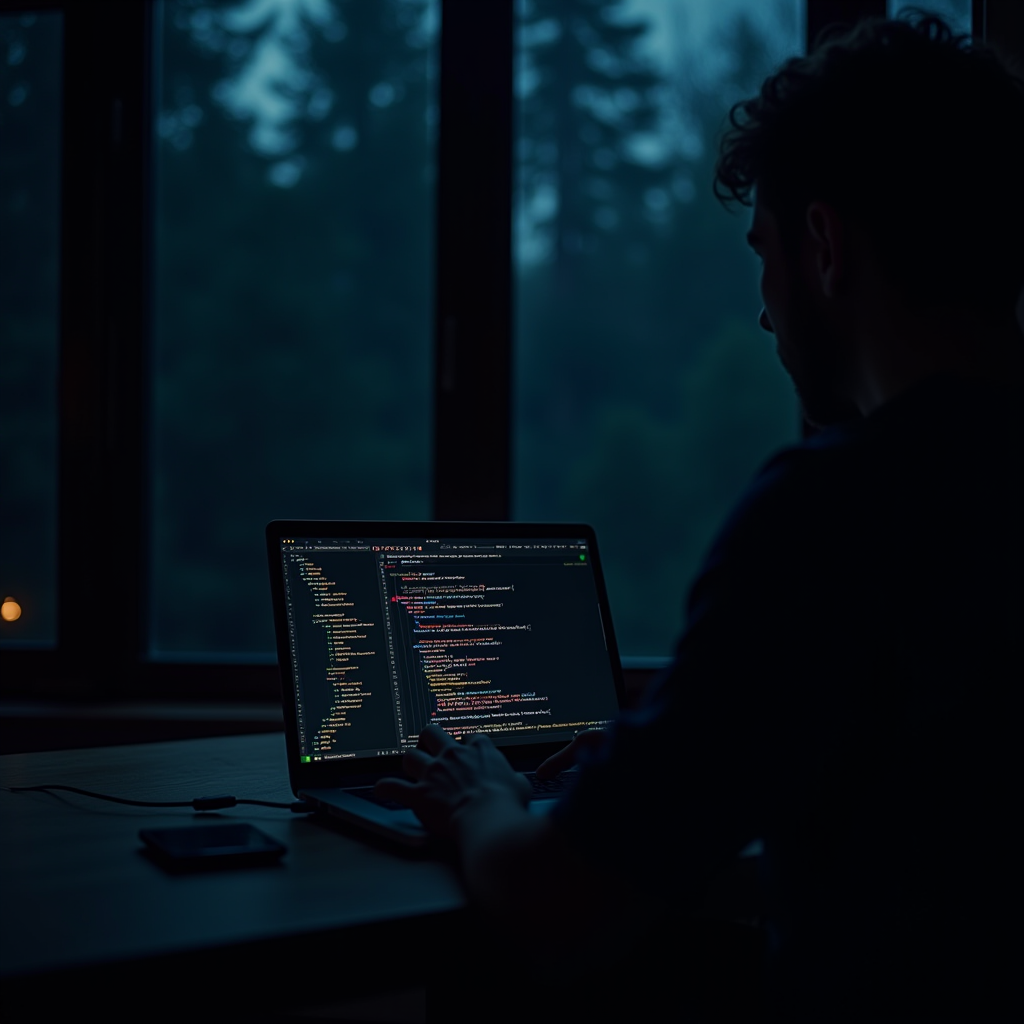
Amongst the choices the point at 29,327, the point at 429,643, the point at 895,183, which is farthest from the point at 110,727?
the point at 895,183

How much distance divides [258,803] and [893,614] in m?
0.82

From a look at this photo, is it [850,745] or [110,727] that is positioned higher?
[850,745]

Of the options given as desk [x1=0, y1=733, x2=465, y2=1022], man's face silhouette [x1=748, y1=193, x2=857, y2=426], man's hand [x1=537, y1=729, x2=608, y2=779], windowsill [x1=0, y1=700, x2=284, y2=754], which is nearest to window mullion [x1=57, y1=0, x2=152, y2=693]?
windowsill [x1=0, y1=700, x2=284, y2=754]

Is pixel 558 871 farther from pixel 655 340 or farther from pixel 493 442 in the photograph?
pixel 655 340

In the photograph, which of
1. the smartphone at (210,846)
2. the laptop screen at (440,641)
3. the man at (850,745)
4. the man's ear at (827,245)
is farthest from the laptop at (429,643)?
the man's ear at (827,245)

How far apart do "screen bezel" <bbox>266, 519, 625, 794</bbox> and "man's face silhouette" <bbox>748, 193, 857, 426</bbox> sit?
0.61 m

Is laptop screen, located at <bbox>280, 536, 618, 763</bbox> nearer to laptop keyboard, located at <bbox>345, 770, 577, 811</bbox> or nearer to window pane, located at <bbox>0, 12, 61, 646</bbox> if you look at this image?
laptop keyboard, located at <bbox>345, 770, 577, 811</bbox>

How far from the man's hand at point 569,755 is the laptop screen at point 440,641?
0.32ft

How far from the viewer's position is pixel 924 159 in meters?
0.78

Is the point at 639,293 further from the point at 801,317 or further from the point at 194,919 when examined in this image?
the point at 194,919

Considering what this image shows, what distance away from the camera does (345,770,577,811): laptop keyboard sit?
114cm

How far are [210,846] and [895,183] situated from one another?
86 centimetres

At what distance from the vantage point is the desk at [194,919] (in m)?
0.74

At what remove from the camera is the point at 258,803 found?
4.02 ft
